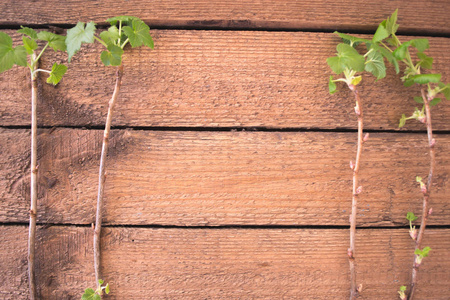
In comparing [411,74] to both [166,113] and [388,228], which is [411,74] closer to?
[388,228]

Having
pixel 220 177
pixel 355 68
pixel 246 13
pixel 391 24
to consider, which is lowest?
pixel 220 177

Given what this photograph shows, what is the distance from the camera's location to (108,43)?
0.62m

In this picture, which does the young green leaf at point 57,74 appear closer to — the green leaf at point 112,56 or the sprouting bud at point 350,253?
the green leaf at point 112,56

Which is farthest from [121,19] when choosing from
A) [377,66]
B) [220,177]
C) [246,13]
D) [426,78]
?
[426,78]

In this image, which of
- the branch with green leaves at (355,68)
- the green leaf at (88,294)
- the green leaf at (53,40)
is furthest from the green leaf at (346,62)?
the green leaf at (88,294)

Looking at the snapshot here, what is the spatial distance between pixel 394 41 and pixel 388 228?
17.1 inches

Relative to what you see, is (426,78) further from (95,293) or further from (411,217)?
(95,293)

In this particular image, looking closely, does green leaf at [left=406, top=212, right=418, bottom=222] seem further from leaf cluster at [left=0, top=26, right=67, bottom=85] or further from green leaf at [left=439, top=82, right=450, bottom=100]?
leaf cluster at [left=0, top=26, right=67, bottom=85]

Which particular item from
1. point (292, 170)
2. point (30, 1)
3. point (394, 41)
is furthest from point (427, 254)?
point (30, 1)

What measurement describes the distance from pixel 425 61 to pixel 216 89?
18.6 inches

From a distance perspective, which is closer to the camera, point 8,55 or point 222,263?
point 8,55

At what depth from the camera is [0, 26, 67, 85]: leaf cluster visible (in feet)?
1.87

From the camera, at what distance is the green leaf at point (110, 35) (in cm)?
60

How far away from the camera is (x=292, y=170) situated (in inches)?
26.8
